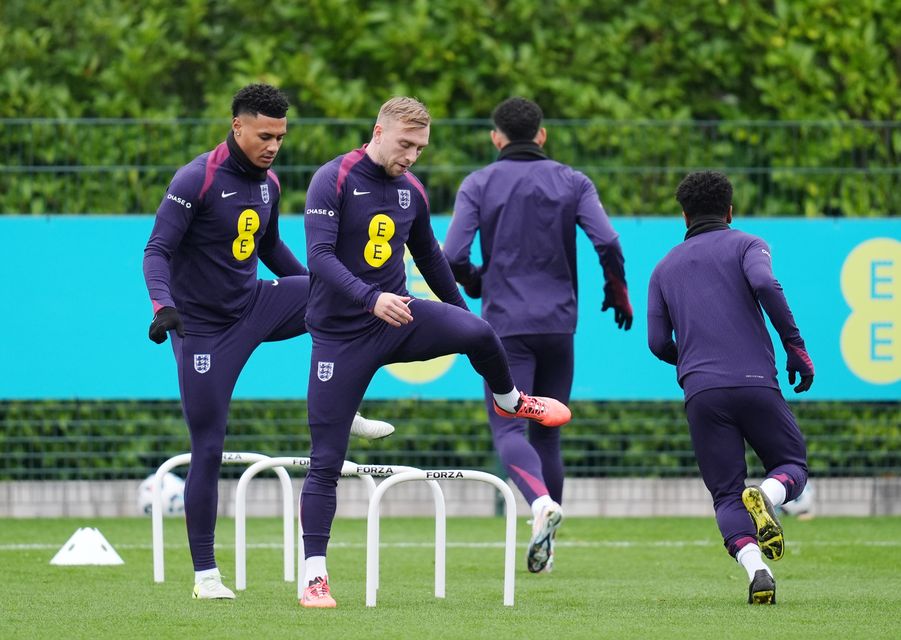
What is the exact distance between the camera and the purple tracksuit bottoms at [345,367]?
671 centimetres

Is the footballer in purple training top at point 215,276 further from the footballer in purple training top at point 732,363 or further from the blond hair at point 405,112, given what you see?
the footballer in purple training top at point 732,363

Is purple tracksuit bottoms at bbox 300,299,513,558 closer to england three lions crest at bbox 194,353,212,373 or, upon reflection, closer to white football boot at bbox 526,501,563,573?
england three lions crest at bbox 194,353,212,373

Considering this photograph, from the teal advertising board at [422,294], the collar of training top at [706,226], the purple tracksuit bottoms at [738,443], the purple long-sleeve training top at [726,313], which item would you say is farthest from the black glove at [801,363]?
the teal advertising board at [422,294]

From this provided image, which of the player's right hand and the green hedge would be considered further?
the green hedge

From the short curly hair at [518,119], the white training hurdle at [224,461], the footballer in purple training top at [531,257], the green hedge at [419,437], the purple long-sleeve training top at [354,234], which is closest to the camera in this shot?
the purple long-sleeve training top at [354,234]

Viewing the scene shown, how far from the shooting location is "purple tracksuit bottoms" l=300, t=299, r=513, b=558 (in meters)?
6.71

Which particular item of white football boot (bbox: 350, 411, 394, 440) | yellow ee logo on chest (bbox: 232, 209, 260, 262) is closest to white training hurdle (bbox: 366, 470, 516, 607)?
white football boot (bbox: 350, 411, 394, 440)

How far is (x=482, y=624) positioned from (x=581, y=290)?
557cm

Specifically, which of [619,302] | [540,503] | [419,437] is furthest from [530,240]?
[419,437]

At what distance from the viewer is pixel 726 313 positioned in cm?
707

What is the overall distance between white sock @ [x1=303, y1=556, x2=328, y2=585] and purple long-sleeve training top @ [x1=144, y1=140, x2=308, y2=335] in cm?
111

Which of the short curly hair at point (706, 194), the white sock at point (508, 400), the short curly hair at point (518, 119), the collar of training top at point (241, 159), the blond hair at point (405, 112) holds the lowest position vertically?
the white sock at point (508, 400)

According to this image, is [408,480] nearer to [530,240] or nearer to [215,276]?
[215,276]

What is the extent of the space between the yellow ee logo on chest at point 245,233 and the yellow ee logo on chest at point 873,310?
5765mm
